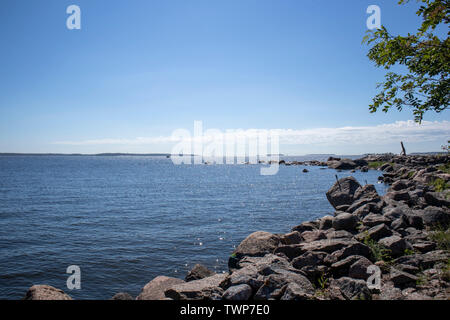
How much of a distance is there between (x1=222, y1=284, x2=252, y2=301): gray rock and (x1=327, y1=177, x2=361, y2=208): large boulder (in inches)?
678

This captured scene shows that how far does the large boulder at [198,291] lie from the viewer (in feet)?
26.3

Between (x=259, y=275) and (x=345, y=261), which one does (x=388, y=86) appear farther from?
(x=259, y=275)

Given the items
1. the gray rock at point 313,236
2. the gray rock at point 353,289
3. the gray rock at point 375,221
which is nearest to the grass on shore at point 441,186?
the gray rock at point 375,221

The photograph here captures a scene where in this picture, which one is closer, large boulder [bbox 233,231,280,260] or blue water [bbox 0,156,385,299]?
large boulder [bbox 233,231,280,260]

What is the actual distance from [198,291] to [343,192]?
710 inches

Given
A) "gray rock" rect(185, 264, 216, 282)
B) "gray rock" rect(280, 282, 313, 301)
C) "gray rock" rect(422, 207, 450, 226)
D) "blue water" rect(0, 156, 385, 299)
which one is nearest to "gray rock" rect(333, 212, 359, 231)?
"gray rock" rect(422, 207, 450, 226)

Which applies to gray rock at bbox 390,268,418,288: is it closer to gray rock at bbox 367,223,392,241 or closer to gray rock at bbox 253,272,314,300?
gray rock at bbox 253,272,314,300

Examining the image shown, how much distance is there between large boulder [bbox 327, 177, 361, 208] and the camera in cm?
2216

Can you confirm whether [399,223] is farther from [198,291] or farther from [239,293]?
[198,291]

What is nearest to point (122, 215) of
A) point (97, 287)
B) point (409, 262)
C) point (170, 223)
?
point (170, 223)

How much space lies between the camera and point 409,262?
8.20 meters

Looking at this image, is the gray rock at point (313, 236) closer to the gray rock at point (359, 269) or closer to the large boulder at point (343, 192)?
the gray rock at point (359, 269)

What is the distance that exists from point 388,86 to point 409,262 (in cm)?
534

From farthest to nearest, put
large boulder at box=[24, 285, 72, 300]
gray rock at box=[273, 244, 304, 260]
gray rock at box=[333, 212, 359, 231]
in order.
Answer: gray rock at box=[333, 212, 359, 231], gray rock at box=[273, 244, 304, 260], large boulder at box=[24, 285, 72, 300]
